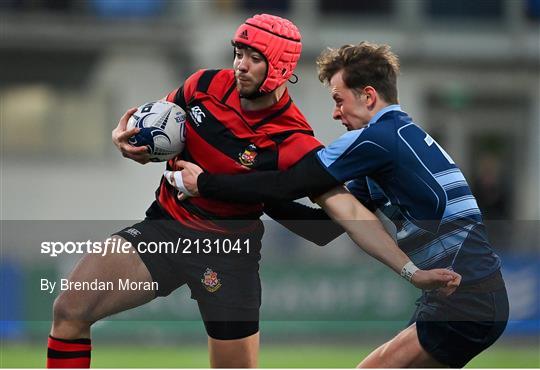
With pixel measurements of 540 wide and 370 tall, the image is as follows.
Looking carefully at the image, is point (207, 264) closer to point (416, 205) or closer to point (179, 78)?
point (416, 205)

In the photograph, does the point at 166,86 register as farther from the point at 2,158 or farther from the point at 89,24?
the point at 2,158

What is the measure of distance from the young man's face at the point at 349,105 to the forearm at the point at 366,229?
15.4 inches

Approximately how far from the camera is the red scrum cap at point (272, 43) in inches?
243

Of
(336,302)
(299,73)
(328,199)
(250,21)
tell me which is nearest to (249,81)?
(250,21)

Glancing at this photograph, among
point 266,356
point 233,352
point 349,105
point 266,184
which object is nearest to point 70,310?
point 233,352

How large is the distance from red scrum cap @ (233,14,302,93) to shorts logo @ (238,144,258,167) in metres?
0.32

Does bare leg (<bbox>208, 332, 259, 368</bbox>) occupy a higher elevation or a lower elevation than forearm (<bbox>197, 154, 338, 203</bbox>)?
lower

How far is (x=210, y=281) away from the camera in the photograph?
6.40 meters

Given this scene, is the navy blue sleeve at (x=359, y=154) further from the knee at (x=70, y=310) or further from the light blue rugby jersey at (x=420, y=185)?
the knee at (x=70, y=310)

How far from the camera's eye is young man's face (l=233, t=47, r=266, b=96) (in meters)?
6.19

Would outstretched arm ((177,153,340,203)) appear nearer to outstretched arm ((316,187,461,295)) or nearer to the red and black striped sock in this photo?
outstretched arm ((316,187,461,295))

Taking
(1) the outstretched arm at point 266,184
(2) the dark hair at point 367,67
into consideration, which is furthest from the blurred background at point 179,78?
(2) the dark hair at point 367,67

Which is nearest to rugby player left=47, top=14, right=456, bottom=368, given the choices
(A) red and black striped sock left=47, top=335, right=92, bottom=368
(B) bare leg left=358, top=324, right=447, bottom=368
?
(A) red and black striped sock left=47, top=335, right=92, bottom=368

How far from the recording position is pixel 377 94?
6.11m
